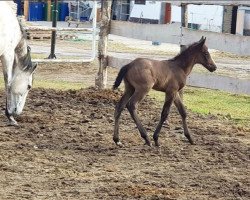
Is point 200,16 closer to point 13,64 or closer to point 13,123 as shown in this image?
point 13,64

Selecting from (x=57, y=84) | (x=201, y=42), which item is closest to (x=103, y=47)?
(x=57, y=84)

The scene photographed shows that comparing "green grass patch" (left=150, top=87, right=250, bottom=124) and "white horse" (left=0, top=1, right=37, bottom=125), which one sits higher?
"white horse" (left=0, top=1, right=37, bottom=125)

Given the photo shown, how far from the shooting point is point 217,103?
13672 millimetres

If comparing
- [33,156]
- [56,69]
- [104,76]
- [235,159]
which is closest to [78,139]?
[33,156]

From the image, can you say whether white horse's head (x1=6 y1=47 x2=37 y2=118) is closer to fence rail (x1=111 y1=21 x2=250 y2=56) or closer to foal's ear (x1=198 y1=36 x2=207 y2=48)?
foal's ear (x1=198 y1=36 x2=207 y2=48)

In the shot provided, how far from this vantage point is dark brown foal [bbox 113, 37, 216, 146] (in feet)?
29.2

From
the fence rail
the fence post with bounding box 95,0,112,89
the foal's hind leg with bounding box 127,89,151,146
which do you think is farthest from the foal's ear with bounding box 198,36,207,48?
the fence post with bounding box 95,0,112,89

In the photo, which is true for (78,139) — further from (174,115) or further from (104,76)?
(104,76)

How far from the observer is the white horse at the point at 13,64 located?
1036cm

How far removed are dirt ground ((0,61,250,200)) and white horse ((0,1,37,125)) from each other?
26cm

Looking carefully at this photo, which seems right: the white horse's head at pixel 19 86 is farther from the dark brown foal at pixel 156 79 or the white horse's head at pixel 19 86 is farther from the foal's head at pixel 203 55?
the foal's head at pixel 203 55

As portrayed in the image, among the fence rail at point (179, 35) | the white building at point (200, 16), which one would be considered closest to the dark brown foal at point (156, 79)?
the fence rail at point (179, 35)

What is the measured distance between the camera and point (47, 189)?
6.76 m

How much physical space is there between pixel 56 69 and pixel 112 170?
10.5m
